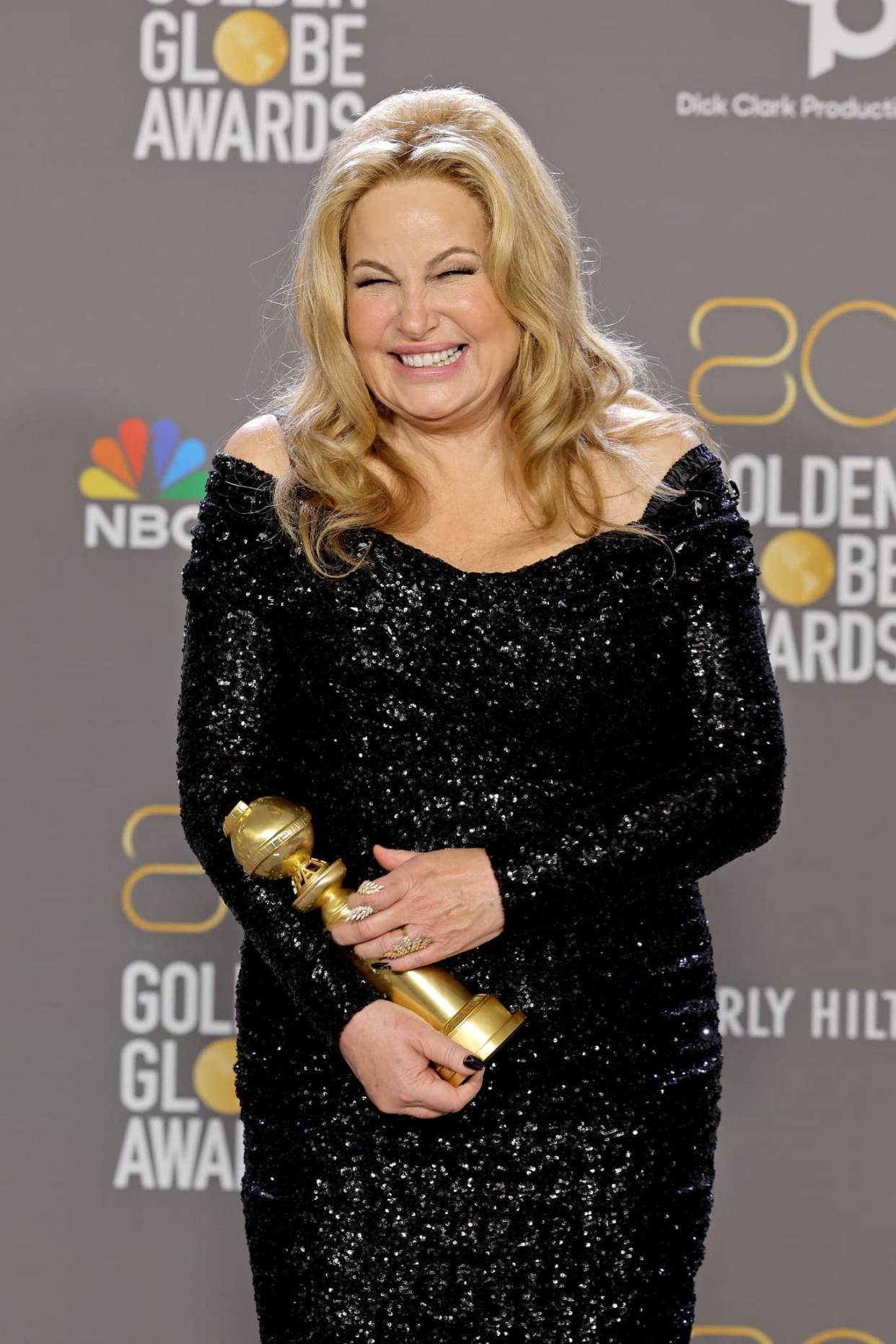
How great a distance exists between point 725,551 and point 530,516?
22 centimetres

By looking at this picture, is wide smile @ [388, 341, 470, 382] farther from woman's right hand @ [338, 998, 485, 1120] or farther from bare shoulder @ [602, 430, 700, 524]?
woman's right hand @ [338, 998, 485, 1120]

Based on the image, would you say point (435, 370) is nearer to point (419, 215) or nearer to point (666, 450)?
point (419, 215)

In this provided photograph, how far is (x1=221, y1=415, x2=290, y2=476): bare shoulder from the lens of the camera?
200 cm

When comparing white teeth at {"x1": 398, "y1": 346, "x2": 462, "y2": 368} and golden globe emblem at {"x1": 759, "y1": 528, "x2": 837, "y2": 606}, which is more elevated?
white teeth at {"x1": 398, "y1": 346, "x2": 462, "y2": 368}

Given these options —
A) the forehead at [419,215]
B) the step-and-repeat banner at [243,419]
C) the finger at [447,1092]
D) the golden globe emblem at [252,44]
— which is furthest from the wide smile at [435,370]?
the golden globe emblem at [252,44]

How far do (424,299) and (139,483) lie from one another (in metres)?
1.34

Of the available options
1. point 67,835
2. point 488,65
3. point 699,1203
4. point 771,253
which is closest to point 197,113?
point 488,65

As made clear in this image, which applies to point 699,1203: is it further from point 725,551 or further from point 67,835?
point 67,835

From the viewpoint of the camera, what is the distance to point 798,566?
3117mm

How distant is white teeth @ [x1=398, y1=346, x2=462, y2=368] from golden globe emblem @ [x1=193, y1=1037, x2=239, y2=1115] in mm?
1651

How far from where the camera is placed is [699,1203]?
1997 millimetres

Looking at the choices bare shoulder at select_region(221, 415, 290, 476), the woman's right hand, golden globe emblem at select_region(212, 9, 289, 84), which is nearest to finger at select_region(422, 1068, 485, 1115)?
the woman's right hand

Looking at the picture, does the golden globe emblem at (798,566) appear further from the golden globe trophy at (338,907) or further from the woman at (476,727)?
the golden globe trophy at (338,907)

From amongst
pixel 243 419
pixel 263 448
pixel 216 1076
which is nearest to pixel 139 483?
pixel 243 419
